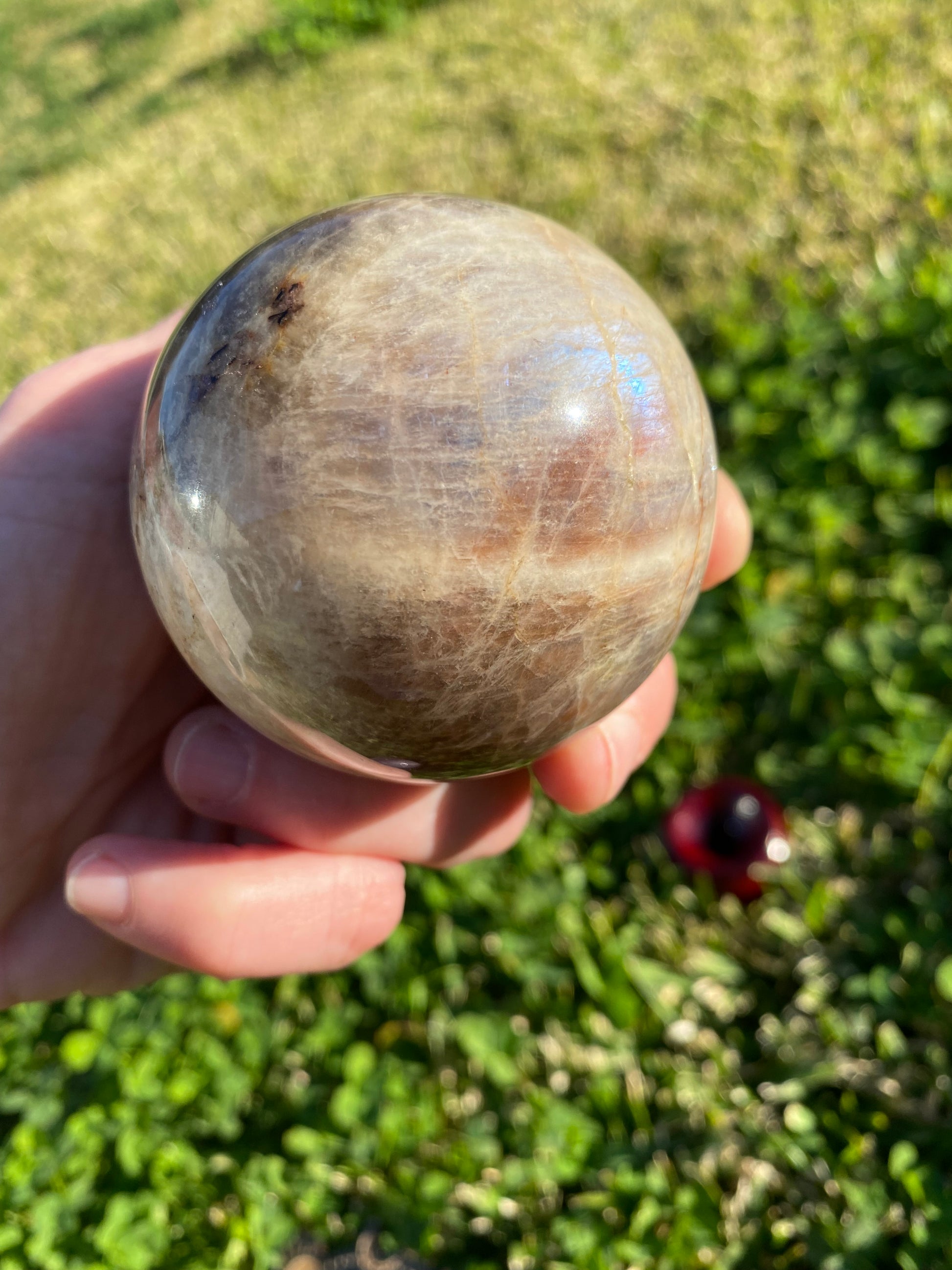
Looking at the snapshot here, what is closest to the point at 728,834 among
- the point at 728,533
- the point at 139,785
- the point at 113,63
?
the point at 728,533

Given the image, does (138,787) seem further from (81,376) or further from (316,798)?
(81,376)

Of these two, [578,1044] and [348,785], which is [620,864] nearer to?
[578,1044]

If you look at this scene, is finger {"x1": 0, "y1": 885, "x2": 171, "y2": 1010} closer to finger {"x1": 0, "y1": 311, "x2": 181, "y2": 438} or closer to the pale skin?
the pale skin

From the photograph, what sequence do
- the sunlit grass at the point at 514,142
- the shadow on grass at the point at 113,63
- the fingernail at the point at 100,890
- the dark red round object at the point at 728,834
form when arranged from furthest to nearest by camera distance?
the shadow on grass at the point at 113,63
the sunlit grass at the point at 514,142
the dark red round object at the point at 728,834
the fingernail at the point at 100,890

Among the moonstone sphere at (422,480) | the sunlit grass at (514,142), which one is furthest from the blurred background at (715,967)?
the moonstone sphere at (422,480)

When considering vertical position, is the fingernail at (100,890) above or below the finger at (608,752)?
above

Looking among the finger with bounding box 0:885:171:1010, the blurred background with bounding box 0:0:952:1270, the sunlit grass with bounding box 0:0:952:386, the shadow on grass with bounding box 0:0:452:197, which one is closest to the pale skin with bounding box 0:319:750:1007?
the finger with bounding box 0:885:171:1010

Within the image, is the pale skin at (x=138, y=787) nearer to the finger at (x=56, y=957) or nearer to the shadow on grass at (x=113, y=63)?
the finger at (x=56, y=957)
